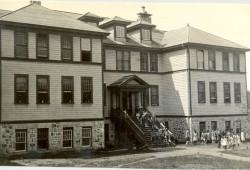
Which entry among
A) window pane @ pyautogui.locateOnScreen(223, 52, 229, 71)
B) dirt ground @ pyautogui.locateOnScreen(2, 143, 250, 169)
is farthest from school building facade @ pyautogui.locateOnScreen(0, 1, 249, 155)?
dirt ground @ pyautogui.locateOnScreen(2, 143, 250, 169)

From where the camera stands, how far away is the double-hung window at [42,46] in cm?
2616

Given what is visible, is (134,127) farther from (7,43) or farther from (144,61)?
(7,43)

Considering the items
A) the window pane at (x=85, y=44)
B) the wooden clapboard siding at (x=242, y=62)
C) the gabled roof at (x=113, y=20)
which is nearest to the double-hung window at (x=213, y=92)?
the wooden clapboard siding at (x=242, y=62)

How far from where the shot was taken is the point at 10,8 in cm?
2441

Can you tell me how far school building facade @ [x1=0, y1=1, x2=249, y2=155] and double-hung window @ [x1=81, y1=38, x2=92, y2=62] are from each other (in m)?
0.07

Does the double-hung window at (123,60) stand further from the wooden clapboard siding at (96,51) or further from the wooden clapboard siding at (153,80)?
the wooden clapboard siding at (96,51)

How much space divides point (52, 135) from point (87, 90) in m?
4.25

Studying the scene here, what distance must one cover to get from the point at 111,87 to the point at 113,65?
1913 mm

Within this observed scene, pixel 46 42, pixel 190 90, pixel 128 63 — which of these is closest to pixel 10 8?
pixel 46 42

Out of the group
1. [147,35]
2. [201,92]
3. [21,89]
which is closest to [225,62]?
[201,92]

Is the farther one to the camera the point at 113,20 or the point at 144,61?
the point at 144,61

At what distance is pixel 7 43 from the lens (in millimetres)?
24875

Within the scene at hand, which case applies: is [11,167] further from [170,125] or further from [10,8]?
[170,125]

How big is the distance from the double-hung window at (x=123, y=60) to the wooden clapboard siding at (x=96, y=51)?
13.9ft
